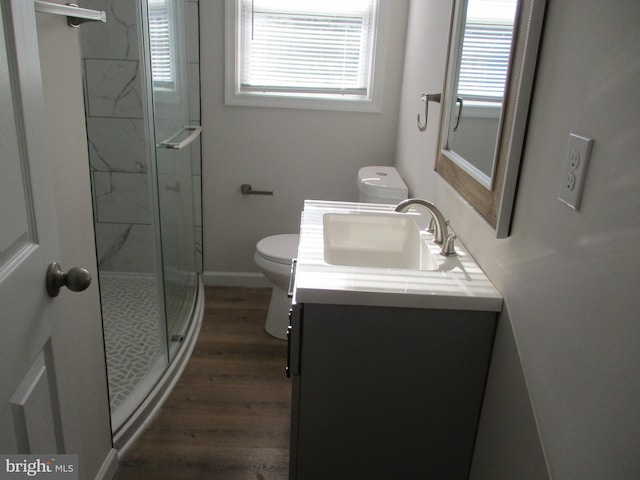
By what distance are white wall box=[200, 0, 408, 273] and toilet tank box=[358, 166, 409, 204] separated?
45cm

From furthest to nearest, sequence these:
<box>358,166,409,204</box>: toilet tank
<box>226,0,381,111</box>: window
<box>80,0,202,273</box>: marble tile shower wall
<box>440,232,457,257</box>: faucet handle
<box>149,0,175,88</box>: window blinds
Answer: <box>226,0,381,111</box>: window, <box>80,0,202,273</box>: marble tile shower wall, <box>358,166,409,204</box>: toilet tank, <box>149,0,175,88</box>: window blinds, <box>440,232,457,257</box>: faucet handle

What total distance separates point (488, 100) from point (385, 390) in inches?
32.1

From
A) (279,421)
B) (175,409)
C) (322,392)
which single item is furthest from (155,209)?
(322,392)

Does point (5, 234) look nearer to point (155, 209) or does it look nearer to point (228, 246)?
point (155, 209)

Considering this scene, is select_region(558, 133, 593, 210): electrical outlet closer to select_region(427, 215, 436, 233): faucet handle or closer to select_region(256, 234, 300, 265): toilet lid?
select_region(427, 215, 436, 233): faucet handle

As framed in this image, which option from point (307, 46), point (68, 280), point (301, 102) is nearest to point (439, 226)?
point (68, 280)

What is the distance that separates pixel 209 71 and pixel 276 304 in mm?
1287

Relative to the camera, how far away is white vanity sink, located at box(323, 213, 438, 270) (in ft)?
6.03

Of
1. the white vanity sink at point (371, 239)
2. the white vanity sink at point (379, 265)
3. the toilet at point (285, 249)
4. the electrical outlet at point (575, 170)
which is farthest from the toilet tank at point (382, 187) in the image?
the electrical outlet at point (575, 170)

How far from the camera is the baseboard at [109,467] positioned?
1672 millimetres

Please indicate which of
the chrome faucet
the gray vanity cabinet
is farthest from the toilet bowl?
the gray vanity cabinet

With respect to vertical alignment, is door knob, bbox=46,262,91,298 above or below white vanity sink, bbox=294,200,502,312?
above

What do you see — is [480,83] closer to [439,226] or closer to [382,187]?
[439,226]

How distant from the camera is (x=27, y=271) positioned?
0.89m
